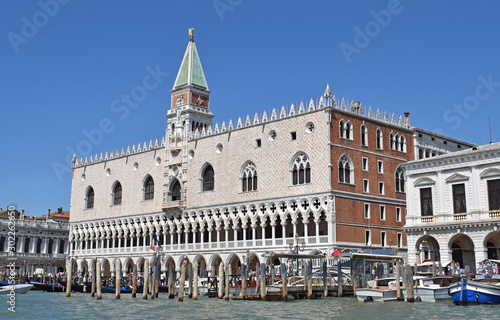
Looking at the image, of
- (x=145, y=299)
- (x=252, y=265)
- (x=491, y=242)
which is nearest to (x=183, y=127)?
(x=252, y=265)

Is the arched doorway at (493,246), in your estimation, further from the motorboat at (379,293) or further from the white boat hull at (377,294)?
the white boat hull at (377,294)

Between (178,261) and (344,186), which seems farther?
(178,261)

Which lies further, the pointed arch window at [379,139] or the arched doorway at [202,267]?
the arched doorway at [202,267]

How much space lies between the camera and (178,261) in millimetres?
46469

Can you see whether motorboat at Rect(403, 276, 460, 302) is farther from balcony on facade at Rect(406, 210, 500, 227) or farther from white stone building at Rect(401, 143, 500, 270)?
balcony on facade at Rect(406, 210, 500, 227)

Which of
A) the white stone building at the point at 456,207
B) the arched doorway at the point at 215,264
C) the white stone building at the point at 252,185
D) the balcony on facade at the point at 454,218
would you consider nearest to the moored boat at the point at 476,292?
the white stone building at the point at 456,207

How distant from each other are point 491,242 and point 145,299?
1742cm

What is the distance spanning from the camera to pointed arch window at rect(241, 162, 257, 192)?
1651 inches

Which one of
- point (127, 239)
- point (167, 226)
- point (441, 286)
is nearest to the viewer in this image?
point (441, 286)

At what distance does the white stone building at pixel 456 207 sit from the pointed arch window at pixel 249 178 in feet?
37.4

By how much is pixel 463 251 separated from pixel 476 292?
30.6 feet

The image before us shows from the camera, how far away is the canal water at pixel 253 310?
21.4 meters

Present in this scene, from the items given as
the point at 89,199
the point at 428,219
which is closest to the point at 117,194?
the point at 89,199

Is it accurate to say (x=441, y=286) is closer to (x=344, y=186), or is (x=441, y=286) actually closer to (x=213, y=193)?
(x=344, y=186)
